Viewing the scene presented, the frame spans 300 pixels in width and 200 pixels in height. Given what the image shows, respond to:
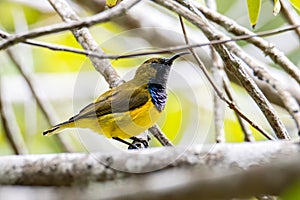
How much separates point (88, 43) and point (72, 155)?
3.77 ft

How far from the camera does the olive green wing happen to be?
1975 millimetres

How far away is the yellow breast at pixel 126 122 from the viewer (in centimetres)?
192

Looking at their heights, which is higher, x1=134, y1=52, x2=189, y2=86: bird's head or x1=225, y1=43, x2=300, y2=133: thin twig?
x1=134, y1=52, x2=189, y2=86: bird's head

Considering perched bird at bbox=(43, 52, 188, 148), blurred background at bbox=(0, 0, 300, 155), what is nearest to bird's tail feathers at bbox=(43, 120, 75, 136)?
perched bird at bbox=(43, 52, 188, 148)

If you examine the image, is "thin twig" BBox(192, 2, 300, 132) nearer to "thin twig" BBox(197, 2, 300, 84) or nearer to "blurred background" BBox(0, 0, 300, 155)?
"thin twig" BBox(197, 2, 300, 84)

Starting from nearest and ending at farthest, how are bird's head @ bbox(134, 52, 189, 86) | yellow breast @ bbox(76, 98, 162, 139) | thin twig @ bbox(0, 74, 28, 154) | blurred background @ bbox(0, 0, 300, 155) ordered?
1. yellow breast @ bbox(76, 98, 162, 139)
2. bird's head @ bbox(134, 52, 189, 86)
3. thin twig @ bbox(0, 74, 28, 154)
4. blurred background @ bbox(0, 0, 300, 155)

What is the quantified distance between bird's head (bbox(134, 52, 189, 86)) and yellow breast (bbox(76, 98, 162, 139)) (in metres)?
0.12

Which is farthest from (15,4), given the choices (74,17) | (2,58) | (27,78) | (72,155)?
(72,155)

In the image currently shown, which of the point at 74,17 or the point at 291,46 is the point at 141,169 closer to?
the point at 74,17

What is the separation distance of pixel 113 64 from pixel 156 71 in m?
1.15

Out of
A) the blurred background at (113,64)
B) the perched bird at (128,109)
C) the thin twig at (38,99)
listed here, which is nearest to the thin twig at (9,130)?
the blurred background at (113,64)

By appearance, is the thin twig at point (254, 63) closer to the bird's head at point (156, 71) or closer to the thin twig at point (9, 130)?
the bird's head at point (156, 71)

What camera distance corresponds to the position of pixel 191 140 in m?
1.68

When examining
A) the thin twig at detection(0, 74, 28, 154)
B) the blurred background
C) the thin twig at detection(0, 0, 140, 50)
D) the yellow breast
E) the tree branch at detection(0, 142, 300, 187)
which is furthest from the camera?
the blurred background
